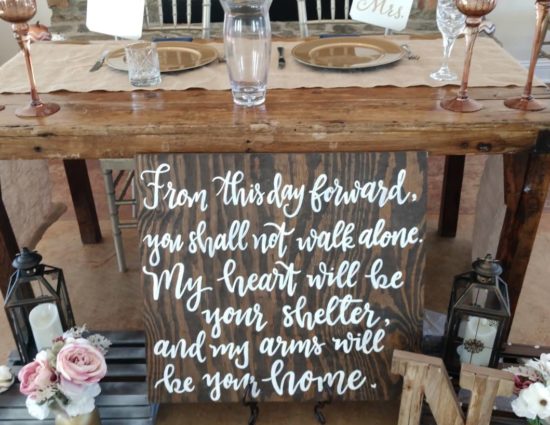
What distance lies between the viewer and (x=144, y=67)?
1.27m

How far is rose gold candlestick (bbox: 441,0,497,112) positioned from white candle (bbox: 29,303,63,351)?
999 millimetres

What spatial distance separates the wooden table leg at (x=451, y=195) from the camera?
1989 millimetres

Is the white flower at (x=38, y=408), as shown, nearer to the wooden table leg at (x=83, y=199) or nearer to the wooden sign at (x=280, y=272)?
the wooden sign at (x=280, y=272)

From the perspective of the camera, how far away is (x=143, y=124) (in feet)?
3.54

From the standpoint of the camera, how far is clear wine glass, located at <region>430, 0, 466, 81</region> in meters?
1.29

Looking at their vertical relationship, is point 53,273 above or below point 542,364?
above

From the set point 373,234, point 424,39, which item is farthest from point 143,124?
point 424,39

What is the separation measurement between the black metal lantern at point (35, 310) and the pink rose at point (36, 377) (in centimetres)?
16

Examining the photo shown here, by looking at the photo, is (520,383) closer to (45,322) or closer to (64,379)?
(64,379)

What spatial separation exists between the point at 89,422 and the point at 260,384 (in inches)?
15.0

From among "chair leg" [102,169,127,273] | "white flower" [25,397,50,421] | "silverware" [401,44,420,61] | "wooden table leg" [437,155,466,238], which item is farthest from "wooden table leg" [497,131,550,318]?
"chair leg" [102,169,127,273]

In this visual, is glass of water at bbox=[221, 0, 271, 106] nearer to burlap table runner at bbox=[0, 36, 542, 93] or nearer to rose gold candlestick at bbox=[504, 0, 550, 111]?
burlap table runner at bbox=[0, 36, 542, 93]

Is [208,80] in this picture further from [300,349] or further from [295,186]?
[300,349]

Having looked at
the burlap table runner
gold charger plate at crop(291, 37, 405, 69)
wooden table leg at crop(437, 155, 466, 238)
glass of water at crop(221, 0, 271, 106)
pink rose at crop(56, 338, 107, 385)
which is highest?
glass of water at crop(221, 0, 271, 106)
